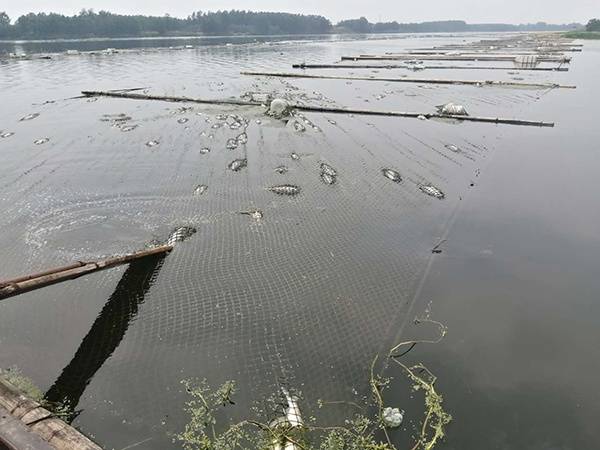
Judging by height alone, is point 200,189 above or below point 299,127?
below

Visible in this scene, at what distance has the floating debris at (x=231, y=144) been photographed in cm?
1514

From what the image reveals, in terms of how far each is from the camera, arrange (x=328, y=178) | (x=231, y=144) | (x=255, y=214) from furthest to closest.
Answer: (x=231, y=144) → (x=328, y=178) → (x=255, y=214)

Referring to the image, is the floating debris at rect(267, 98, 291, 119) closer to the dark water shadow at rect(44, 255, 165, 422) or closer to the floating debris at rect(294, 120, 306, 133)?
the floating debris at rect(294, 120, 306, 133)

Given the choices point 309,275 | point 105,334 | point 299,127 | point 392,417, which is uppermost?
point 299,127

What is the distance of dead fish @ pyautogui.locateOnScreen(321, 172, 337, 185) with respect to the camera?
478 inches

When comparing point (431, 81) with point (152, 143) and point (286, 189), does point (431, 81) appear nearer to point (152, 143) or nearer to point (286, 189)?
point (152, 143)

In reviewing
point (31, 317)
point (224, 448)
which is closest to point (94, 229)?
point (31, 317)

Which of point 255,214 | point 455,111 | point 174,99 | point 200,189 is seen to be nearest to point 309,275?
point 255,214

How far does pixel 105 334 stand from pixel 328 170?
8412 millimetres

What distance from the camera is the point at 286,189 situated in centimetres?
1150

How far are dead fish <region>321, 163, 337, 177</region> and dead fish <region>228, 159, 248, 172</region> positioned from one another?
2.52m

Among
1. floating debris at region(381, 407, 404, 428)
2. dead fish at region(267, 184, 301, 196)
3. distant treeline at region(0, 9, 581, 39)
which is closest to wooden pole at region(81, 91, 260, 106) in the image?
dead fish at region(267, 184, 301, 196)

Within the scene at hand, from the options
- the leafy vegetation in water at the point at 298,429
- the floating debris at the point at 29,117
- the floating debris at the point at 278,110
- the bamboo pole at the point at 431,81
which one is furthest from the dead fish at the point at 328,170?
the bamboo pole at the point at 431,81

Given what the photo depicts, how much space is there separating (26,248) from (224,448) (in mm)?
6554
